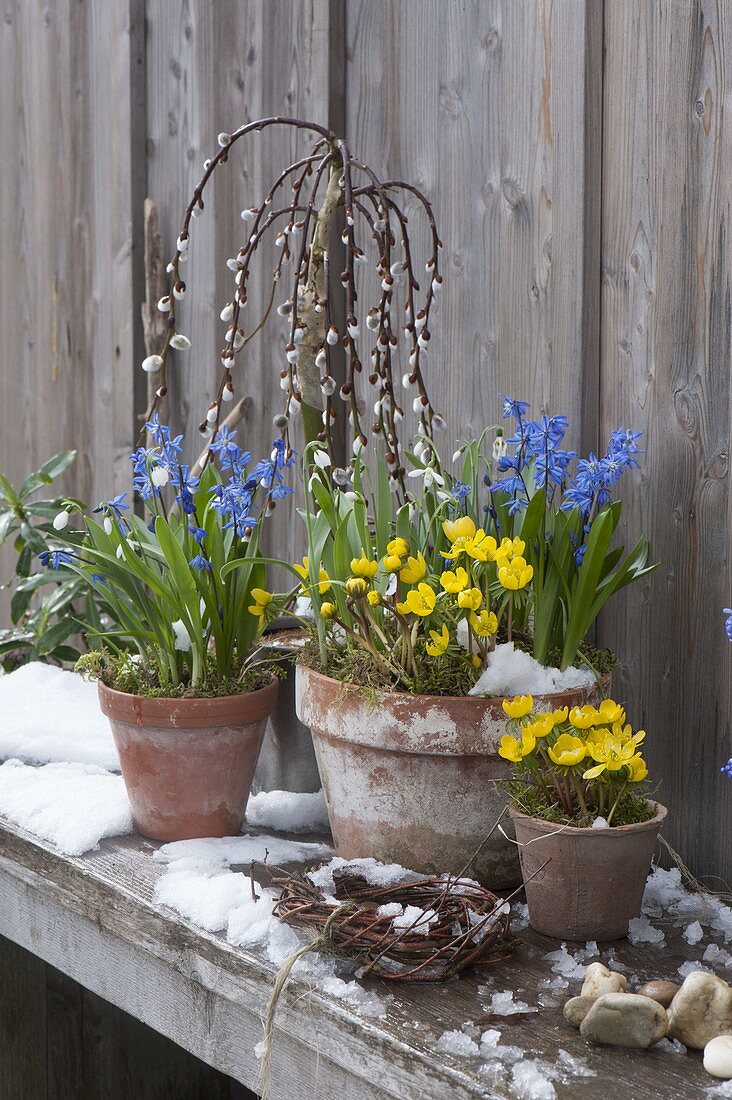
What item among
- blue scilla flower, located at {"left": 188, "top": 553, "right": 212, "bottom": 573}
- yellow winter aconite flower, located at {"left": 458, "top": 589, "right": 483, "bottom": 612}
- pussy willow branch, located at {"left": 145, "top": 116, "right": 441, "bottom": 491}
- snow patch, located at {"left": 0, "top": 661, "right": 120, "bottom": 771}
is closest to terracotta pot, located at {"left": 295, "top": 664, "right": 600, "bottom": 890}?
yellow winter aconite flower, located at {"left": 458, "top": 589, "right": 483, "bottom": 612}

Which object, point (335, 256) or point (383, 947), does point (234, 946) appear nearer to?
point (383, 947)

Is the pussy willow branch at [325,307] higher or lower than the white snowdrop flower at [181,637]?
higher

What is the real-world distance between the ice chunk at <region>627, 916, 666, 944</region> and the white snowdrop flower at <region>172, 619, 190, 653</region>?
610 millimetres

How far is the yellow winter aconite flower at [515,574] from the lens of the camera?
1.11 m

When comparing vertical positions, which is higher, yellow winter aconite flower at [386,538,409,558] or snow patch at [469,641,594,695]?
yellow winter aconite flower at [386,538,409,558]

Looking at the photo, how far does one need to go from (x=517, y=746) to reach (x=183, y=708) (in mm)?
433

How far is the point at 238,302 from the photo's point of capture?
137 centimetres

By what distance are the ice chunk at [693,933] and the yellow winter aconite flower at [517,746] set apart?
0.25m

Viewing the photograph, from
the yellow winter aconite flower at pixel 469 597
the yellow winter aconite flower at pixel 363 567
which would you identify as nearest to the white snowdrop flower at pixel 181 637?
the yellow winter aconite flower at pixel 363 567

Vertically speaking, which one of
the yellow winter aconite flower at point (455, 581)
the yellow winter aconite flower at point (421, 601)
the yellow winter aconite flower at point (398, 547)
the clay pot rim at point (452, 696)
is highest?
the yellow winter aconite flower at point (398, 547)

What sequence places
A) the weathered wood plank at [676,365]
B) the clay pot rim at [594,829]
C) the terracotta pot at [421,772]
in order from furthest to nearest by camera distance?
the weathered wood plank at [676,365] < the terracotta pot at [421,772] < the clay pot rim at [594,829]

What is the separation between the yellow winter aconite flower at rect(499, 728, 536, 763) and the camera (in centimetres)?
106

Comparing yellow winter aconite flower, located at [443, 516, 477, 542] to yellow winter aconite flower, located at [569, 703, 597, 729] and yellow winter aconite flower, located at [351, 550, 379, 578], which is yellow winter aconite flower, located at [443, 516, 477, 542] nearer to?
yellow winter aconite flower, located at [351, 550, 379, 578]

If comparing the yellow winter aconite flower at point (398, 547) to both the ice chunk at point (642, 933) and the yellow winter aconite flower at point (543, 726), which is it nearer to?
the yellow winter aconite flower at point (543, 726)
